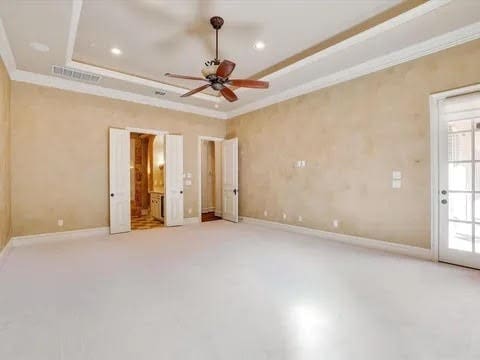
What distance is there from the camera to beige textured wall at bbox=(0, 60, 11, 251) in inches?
152

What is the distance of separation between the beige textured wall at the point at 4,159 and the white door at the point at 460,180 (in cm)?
659

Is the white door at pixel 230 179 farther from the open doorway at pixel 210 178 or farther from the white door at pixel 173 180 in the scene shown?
the open doorway at pixel 210 178

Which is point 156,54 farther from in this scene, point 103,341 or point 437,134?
point 437,134

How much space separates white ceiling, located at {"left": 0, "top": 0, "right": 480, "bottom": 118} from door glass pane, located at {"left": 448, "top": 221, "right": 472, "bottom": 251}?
2591mm

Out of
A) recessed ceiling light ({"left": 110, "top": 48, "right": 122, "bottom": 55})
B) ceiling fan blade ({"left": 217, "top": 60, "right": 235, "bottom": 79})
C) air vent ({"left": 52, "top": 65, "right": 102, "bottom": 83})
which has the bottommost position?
ceiling fan blade ({"left": 217, "top": 60, "right": 235, "bottom": 79})

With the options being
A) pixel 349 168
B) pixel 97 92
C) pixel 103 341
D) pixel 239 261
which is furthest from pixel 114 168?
pixel 349 168

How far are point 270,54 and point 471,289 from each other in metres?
4.36

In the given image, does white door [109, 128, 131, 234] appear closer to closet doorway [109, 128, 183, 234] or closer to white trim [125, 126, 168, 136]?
closet doorway [109, 128, 183, 234]

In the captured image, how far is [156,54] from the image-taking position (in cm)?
448

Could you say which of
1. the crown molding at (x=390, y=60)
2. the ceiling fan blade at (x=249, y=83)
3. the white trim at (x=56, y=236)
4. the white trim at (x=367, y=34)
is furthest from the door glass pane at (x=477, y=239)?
the white trim at (x=56, y=236)

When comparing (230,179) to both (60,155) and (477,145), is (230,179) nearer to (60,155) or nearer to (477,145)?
(60,155)

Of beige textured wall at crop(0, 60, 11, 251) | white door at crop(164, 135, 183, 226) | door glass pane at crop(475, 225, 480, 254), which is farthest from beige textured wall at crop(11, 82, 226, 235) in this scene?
door glass pane at crop(475, 225, 480, 254)

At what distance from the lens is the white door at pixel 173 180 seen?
6648 mm

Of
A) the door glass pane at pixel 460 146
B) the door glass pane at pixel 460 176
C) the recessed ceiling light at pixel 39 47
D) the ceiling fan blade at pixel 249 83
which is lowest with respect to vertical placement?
the door glass pane at pixel 460 176
